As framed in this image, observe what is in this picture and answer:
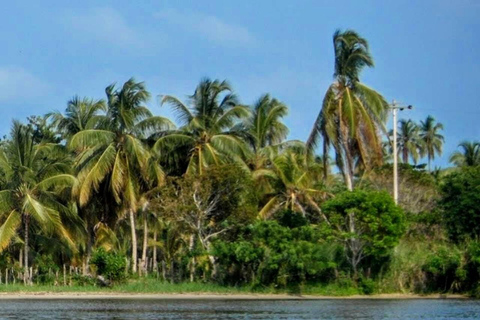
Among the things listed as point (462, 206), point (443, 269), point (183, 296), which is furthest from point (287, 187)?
point (443, 269)

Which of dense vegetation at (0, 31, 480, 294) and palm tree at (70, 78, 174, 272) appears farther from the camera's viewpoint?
palm tree at (70, 78, 174, 272)

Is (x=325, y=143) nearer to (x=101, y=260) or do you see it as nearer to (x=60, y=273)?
(x=101, y=260)

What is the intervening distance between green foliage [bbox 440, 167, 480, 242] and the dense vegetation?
6cm

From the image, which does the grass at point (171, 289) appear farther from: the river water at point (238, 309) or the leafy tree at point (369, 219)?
the leafy tree at point (369, 219)

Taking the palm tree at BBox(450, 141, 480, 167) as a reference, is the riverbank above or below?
below

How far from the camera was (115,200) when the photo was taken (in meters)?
41.9

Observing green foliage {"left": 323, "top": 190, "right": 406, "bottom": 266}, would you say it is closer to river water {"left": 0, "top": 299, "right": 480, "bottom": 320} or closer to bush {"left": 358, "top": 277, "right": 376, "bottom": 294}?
bush {"left": 358, "top": 277, "right": 376, "bottom": 294}

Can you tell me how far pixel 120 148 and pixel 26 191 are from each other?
519 cm

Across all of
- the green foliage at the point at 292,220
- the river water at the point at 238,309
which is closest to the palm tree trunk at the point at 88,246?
the river water at the point at 238,309

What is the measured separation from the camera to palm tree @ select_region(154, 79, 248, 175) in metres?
41.7

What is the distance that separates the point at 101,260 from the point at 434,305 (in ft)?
49.5

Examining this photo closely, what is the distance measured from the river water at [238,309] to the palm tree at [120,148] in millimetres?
7368

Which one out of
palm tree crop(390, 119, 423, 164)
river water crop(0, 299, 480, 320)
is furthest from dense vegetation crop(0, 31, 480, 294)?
palm tree crop(390, 119, 423, 164)

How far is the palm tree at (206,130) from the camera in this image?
41.7m
